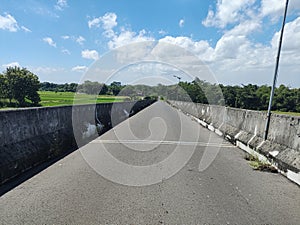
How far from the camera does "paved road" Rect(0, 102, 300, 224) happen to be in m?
3.15

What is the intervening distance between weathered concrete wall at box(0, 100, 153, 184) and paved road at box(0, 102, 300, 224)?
19.7 inches

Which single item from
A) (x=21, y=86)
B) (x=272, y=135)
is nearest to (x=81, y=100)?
(x=272, y=135)

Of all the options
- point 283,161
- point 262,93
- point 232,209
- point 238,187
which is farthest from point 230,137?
point 262,93

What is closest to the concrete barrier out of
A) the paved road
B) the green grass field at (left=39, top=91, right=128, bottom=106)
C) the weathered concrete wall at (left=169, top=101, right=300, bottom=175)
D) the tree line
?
the weathered concrete wall at (left=169, top=101, right=300, bottom=175)

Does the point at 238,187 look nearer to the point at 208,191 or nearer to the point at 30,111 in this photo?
the point at 208,191

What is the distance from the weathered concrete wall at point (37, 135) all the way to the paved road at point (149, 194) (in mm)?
500

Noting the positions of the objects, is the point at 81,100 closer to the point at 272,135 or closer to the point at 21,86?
the point at 272,135

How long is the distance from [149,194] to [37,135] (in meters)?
→ 3.55

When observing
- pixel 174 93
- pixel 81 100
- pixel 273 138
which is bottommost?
pixel 174 93

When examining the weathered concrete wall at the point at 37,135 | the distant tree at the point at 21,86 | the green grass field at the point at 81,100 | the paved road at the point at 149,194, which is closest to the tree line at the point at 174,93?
the distant tree at the point at 21,86

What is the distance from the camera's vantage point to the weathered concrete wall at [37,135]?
461cm

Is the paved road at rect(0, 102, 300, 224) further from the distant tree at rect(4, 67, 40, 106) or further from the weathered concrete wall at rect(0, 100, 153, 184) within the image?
the distant tree at rect(4, 67, 40, 106)

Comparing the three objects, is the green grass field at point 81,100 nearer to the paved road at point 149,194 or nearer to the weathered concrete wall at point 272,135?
the paved road at point 149,194

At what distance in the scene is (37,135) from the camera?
19.3 ft
